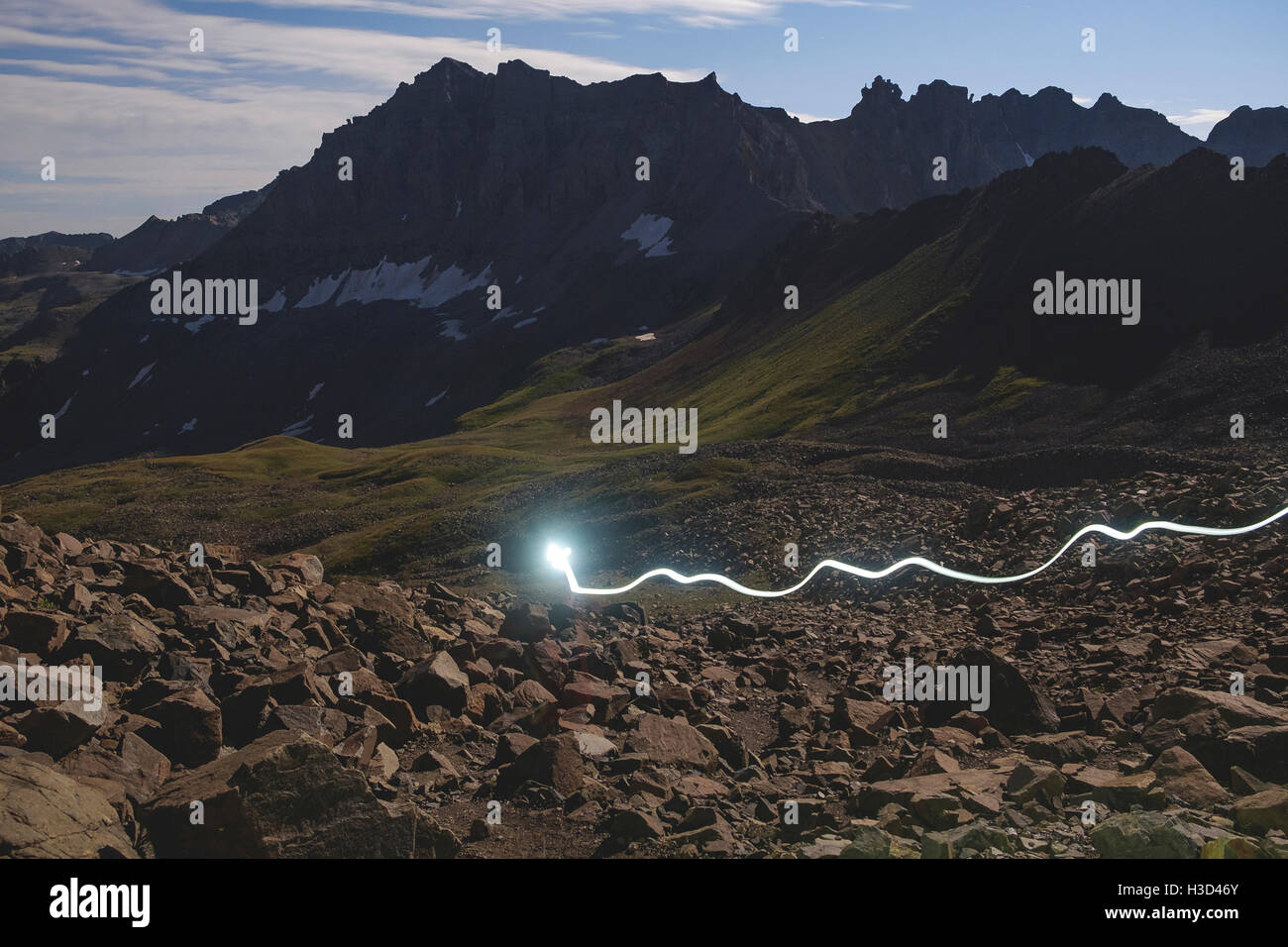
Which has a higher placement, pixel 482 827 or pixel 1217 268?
pixel 1217 268

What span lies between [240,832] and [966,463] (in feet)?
195

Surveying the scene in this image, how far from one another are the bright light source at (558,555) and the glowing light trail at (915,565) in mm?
751

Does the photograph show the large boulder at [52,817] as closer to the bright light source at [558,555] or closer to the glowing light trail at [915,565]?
the glowing light trail at [915,565]

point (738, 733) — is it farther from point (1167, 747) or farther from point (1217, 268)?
point (1217, 268)

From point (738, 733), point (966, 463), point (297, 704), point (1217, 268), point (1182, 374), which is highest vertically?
point (1217, 268)

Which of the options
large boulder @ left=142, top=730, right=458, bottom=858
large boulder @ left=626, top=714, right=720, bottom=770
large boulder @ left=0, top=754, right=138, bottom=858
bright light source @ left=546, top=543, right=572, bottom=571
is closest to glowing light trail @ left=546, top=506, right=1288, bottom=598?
bright light source @ left=546, top=543, right=572, bottom=571

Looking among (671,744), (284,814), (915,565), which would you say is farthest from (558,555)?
(284,814)

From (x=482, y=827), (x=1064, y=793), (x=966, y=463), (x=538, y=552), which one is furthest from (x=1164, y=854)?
(x=966, y=463)

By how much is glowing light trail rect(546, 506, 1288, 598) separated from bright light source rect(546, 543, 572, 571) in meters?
0.75

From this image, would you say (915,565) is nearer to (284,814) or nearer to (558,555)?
(558,555)

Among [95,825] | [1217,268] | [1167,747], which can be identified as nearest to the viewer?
[95,825]

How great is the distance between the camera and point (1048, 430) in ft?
294

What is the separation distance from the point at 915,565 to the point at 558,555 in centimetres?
2260

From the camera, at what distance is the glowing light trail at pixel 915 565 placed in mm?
40350
